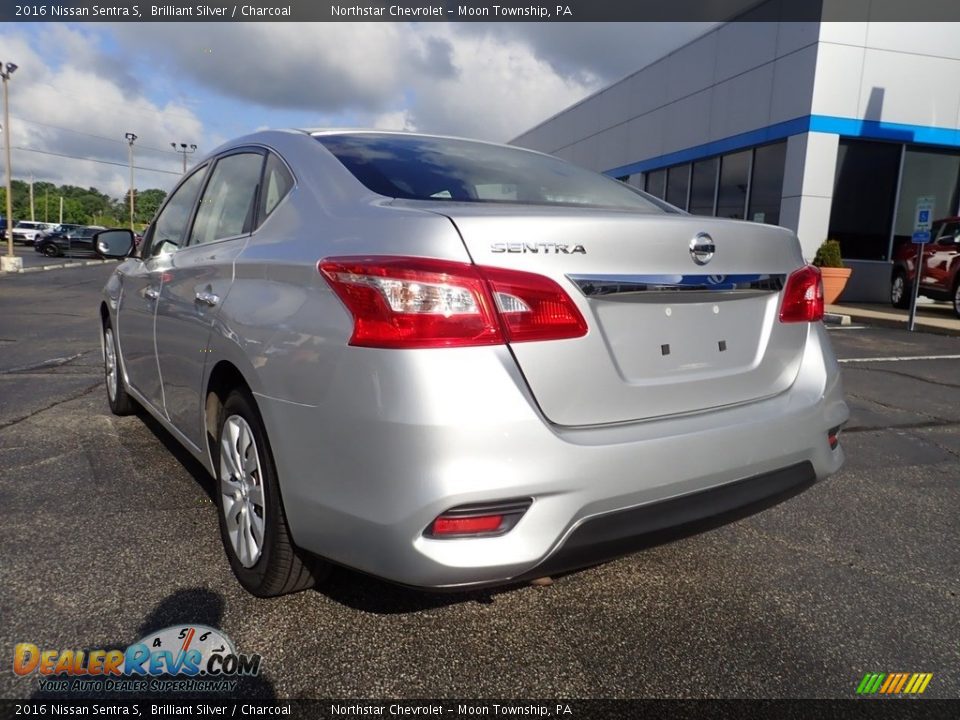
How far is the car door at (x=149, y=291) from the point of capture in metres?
3.33

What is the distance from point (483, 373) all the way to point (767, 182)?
53.3ft

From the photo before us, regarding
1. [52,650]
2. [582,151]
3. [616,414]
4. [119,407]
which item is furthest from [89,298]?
[582,151]

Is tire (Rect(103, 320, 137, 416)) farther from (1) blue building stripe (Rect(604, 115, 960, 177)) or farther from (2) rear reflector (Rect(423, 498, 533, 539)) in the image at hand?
(1) blue building stripe (Rect(604, 115, 960, 177))

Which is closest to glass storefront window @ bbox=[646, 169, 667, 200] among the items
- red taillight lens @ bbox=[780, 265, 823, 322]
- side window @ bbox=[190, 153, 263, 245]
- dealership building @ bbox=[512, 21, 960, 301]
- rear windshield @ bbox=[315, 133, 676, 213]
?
dealership building @ bbox=[512, 21, 960, 301]

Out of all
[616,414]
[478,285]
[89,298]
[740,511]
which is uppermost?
[478,285]

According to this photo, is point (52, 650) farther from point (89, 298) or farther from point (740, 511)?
point (89, 298)

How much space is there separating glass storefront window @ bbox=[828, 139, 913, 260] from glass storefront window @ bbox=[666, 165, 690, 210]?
4.62 meters

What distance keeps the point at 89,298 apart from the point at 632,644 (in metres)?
14.5

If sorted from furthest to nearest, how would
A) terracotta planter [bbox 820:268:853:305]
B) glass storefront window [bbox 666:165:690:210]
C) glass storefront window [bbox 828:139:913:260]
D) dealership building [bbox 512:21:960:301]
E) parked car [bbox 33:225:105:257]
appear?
parked car [bbox 33:225:105:257]
glass storefront window [bbox 666:165:690:210]
glass storefront window [bbox 828:139:913:260]
dealership building [bbox 512:21:960:301]
terracotta planter [bbox 820:268:853:305]

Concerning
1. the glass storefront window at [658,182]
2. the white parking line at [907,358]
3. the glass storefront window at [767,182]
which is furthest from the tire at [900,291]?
the glass storefront window at [658,182]

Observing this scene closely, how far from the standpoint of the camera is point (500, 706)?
1858 mm

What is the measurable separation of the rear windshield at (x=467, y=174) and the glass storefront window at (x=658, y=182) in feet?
60.0

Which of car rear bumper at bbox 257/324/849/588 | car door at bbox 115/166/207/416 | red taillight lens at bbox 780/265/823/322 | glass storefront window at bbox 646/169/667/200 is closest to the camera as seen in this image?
car rear bumper at bbox 257/324/849/588

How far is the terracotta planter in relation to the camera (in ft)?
44.6
